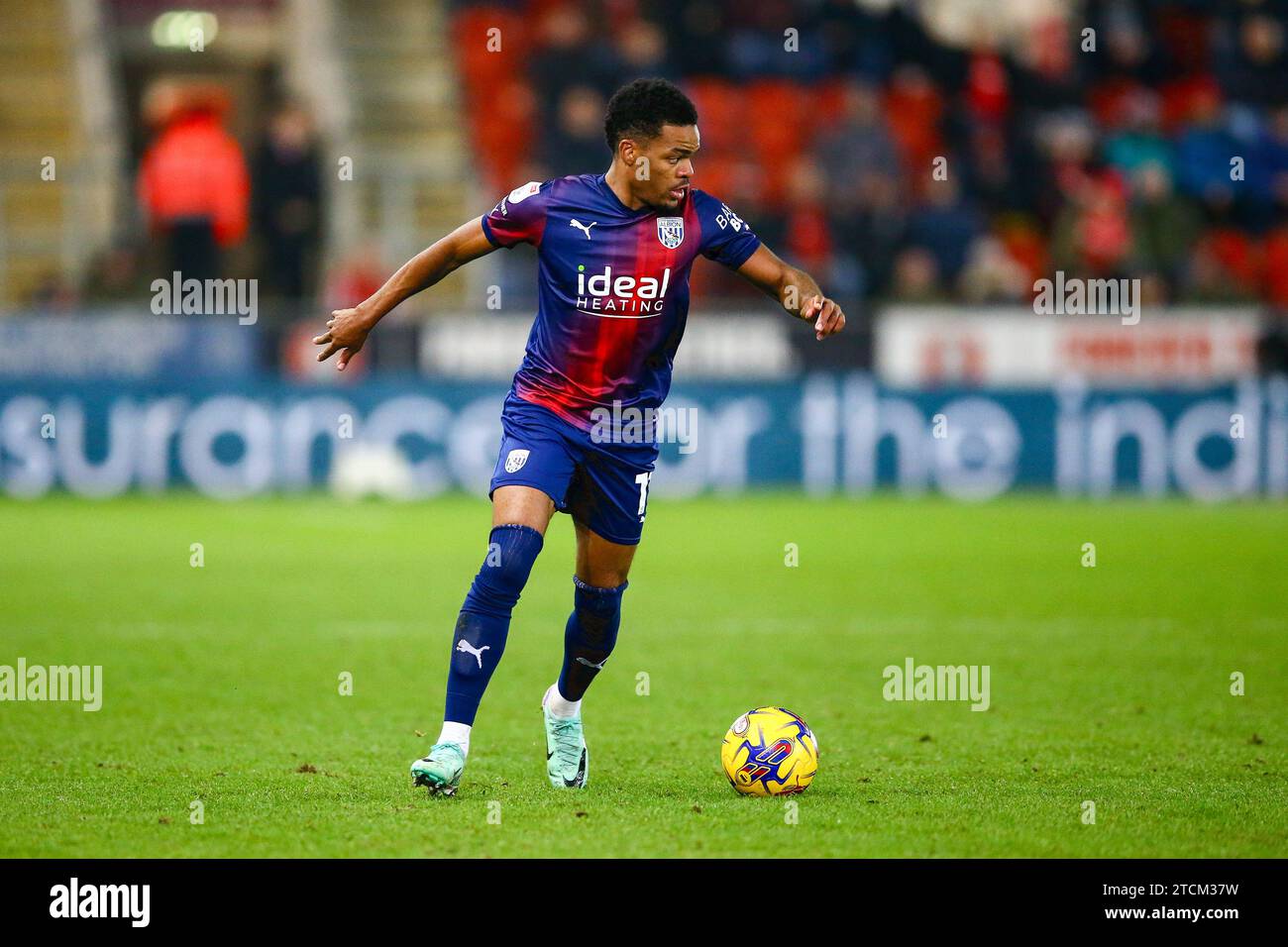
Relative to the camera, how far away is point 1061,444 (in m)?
18.3

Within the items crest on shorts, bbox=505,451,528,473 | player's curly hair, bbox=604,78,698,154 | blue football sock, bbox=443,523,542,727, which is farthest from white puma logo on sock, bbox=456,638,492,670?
player's curly hair, bbox=604,78,698,154

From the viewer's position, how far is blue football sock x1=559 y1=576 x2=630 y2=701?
21.1 feet

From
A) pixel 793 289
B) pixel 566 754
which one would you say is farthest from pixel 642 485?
pixel 566 754

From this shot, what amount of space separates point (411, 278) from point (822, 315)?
4.61 ft

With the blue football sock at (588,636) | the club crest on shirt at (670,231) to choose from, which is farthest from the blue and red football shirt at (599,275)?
the blue football sock at (588,636)

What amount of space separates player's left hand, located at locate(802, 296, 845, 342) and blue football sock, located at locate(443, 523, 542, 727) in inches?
46.6

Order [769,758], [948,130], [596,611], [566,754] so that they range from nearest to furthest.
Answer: [769,758] → [566,754] → [596,611] → [948,130]

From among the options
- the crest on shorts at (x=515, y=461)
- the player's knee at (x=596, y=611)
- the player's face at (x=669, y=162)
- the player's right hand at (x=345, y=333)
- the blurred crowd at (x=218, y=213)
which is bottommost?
the player's knee at (x=596, y=611)

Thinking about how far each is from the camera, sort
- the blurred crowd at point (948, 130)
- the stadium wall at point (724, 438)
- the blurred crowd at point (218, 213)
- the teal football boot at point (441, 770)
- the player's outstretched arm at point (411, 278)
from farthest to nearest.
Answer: the blurred crowd at point (948, 130), the blurred crowd at point (218, 213), the stadium wall at point (724, 438), the player's outstretched arm at point (411, 278), the teal football boot at point (441, 770)

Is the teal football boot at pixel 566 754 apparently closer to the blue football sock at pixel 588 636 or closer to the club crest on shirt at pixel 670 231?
the blue football sock at pixel 588 636

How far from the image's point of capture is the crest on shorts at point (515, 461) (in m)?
6.17

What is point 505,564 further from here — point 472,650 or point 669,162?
point 669,162

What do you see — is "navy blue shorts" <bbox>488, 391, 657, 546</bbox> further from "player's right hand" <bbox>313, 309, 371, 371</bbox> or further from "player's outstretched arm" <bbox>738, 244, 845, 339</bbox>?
"player's outstretched arm" <bbox>738, 244, 845, 339</bbox>

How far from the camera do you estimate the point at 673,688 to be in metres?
8.36
